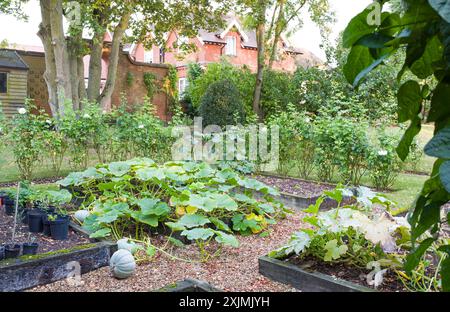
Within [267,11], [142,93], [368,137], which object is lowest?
[368,137]

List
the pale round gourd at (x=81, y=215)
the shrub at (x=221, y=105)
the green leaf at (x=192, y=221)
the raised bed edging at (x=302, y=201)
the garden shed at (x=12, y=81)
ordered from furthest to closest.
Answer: the garden shed at (x=12, y=81) → the shrub at (x=221, y=105) → the raised bed edging at (x=302, y=201) → the pale round gourd at (x=81, y=215) → the green leaf at (x=192, y=221)

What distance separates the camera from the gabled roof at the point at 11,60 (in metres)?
19.2

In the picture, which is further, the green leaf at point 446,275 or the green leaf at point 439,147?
the green leaf at point 446,275

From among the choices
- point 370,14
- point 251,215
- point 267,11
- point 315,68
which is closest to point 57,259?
point 251,215

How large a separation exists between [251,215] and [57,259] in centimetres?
209

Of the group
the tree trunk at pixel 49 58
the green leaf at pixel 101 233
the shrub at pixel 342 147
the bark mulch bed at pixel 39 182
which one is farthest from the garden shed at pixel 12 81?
the green leaf at pixel 101 233

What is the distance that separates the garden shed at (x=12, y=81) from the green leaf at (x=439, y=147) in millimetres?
21048

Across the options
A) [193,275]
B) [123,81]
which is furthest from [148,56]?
[193,275]

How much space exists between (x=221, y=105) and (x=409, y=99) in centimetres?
1323

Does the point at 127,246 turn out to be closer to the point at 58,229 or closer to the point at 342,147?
the point at 58,229

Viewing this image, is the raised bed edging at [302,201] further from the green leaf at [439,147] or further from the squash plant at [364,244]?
the green leaf at [439,147]

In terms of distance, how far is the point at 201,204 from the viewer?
4.12m
